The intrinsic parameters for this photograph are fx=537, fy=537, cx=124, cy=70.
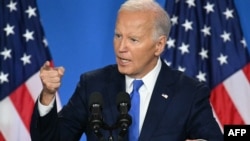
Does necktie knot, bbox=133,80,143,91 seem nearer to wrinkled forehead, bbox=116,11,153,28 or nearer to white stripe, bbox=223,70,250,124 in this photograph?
wrinkled forehead, bbox=116,11,153,28

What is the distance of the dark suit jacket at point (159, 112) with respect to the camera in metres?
2.08

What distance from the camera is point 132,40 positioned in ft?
6.91

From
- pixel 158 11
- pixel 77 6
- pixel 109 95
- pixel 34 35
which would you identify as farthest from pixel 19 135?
pixel 158 11

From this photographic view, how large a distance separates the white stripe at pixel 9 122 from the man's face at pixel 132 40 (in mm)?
1696

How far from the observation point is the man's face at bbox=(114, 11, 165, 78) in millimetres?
2084

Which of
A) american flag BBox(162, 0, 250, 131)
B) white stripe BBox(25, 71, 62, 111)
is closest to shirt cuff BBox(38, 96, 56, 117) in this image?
white stripe BBox(25, 71, 62, 111)

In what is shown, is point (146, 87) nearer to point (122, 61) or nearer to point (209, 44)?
point (122, 61)

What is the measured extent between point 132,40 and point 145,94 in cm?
25

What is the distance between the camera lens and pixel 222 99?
3.73m

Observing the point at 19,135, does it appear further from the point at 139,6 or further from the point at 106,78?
the point at 139,6

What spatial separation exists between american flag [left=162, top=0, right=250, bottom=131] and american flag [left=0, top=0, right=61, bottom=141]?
2.97 ft

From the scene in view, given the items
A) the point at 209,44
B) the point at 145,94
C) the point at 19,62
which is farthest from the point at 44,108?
the point at 209,44
